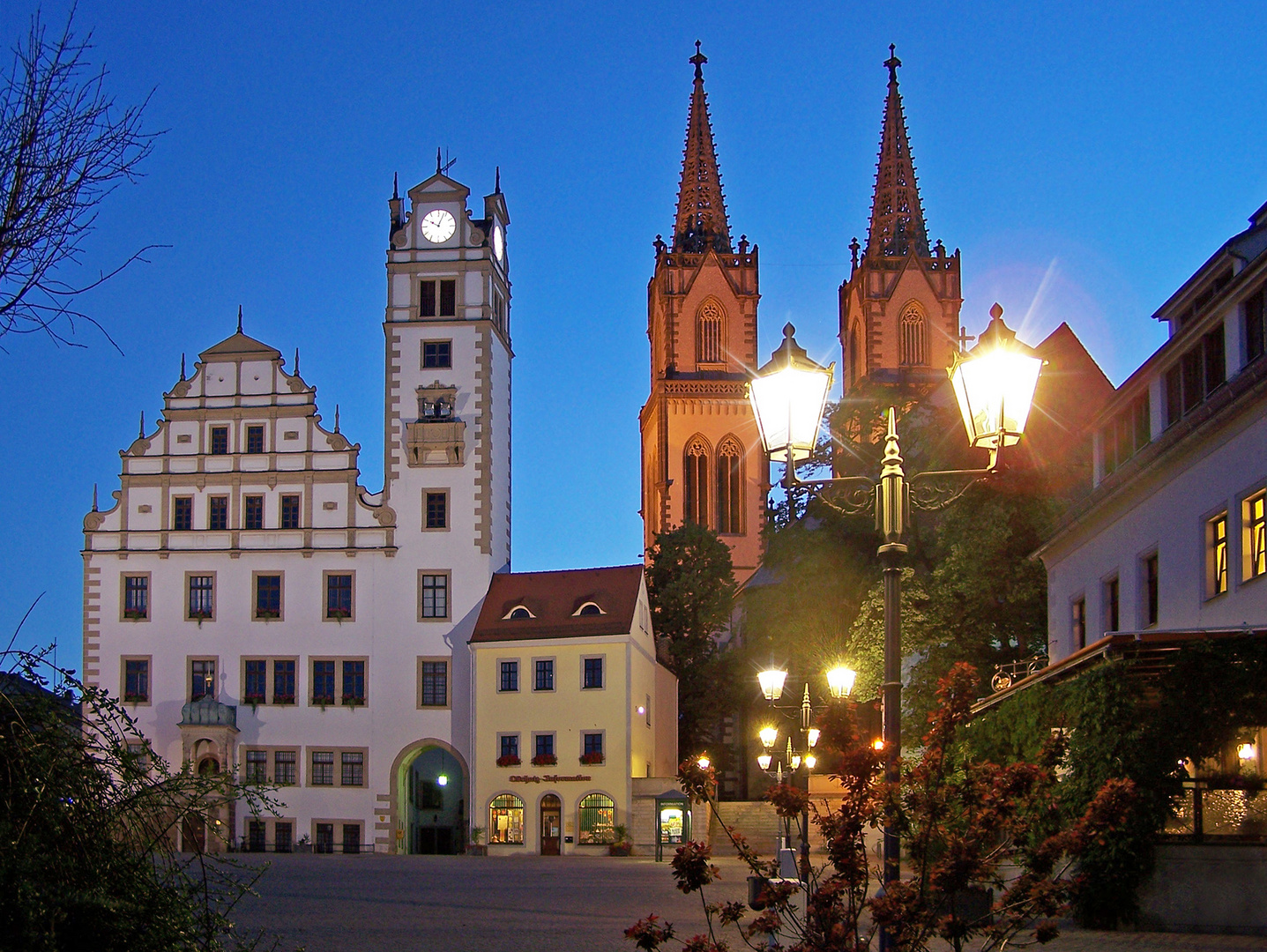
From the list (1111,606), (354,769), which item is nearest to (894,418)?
(1111,606)

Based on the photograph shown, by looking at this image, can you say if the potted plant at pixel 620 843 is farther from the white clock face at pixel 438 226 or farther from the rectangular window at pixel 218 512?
the white clock face at pixel 438 226

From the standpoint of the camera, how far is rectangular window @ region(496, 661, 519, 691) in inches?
1969

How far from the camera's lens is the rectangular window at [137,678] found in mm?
51219

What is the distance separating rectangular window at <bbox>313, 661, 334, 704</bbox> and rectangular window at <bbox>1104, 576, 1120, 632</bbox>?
28.6 metres

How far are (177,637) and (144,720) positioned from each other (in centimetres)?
279

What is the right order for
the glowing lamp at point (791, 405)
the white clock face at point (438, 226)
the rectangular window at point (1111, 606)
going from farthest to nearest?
the white clock face at point (438, 226) → the rectangular window at point (1111, 606) → the glowing lamp at point (791, 405)

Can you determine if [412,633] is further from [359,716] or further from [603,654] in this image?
[603,654]

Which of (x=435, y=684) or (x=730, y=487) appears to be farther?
(x=730, y=487)

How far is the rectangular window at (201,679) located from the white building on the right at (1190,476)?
2971 centimetres

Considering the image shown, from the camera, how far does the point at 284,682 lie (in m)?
51.0

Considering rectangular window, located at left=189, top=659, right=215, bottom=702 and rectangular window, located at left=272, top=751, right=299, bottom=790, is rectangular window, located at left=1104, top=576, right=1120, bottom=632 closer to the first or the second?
rectangular window, located at left=272, top=751, right=299, bottom=790

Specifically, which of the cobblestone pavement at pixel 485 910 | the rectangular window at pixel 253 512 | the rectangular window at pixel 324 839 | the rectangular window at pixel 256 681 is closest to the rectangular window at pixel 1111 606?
the cobblestone pavement at pixel 485 910

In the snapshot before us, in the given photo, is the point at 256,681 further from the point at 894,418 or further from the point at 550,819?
the point at 894,418

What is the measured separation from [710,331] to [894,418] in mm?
80466
